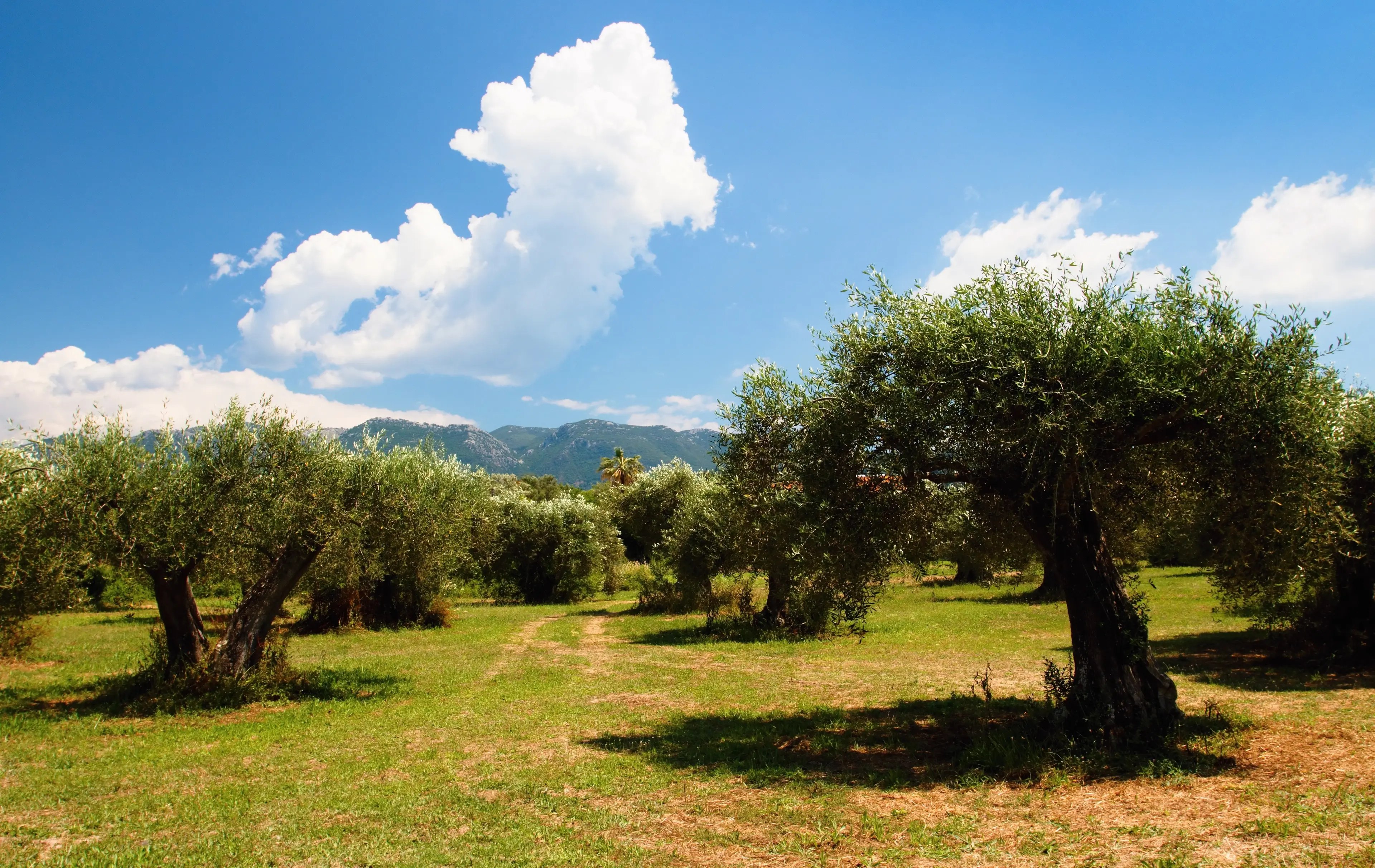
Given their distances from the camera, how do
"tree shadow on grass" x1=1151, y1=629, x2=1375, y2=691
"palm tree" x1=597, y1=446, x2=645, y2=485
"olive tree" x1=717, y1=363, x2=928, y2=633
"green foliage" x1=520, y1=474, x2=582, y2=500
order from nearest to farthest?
"olive tree" x1=717, y1=363, x2=928, y2=633
"tree shadow on grass" x1=1151, y1=629, x2=1375, y2=691
"palm tree" x1=597, y1=446, x2=645, y2=485
"green foliage" x1=520, y1=474, x2=582, y2=500

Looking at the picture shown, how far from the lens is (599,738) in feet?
39.4

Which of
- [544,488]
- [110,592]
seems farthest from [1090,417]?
[544,488]

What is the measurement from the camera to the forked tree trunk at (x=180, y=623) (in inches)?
559

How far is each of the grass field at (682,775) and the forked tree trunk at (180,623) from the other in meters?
1.45

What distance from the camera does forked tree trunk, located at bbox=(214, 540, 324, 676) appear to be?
48.9 feet

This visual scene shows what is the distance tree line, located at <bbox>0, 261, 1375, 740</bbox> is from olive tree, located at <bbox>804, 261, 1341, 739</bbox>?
1.3 inches

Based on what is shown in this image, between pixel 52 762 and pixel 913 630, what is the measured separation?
76.5 ft

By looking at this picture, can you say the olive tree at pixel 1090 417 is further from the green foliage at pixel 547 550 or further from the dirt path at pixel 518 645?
the green foliage at pixel 547 550

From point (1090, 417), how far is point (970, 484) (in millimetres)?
2901

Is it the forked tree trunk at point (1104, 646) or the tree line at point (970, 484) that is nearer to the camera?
the tree line at point (970, 484)

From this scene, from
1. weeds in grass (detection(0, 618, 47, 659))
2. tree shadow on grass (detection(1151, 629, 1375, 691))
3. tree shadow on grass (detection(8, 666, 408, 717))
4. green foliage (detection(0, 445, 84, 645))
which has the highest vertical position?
green foliage (detection(0, 445, 84, 645))

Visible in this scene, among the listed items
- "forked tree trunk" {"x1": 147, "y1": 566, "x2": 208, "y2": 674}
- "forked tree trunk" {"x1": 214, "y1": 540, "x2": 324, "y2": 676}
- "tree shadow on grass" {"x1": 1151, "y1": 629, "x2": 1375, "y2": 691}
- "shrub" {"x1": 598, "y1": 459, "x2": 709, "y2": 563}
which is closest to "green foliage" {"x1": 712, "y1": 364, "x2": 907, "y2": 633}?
"tree shadow on grass" {"x1": 1151, "y1": 629, "x2": 1375, "y2": 691}

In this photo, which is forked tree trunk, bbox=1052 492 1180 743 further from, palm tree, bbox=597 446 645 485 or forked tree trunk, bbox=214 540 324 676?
palm tree, bbox=597 446 645 485

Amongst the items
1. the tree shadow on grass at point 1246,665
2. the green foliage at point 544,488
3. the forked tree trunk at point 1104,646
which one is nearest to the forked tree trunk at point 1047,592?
the tree shadow on grass at point 1246,665
